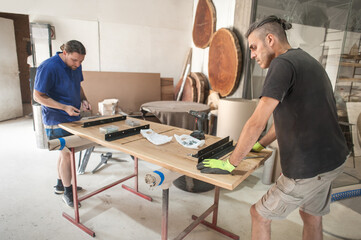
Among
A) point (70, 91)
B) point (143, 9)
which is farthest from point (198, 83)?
point (70, 91)

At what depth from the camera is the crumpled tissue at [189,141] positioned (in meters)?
1.69

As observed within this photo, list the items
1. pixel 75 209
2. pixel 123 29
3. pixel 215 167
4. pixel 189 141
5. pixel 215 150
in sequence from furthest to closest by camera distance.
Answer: pixel 123 29 → pixel 75 209 → pixel 189 141 → pixel 215 150 → pixel 215 167

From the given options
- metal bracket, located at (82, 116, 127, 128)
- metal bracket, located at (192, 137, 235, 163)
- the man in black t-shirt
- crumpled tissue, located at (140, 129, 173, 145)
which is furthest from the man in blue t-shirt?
the man in black t-shirt

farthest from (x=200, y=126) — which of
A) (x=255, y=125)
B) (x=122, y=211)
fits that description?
(x=122, y=211)

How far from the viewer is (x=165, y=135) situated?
1964 mm

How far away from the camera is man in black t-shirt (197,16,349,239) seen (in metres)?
1.15

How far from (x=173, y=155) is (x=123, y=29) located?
4.71 metres

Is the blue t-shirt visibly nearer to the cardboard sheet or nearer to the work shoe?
the work shoe

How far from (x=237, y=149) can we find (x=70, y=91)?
1.86m

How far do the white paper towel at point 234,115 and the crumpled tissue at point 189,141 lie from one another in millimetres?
1481

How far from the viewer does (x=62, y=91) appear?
2311mm

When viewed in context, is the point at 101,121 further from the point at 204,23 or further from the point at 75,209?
the point at 204,23

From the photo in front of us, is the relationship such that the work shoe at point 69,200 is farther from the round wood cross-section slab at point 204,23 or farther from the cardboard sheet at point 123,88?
the round wood cross-section slab at point 204,23

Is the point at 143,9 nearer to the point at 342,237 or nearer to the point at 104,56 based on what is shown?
the point at 104,56
